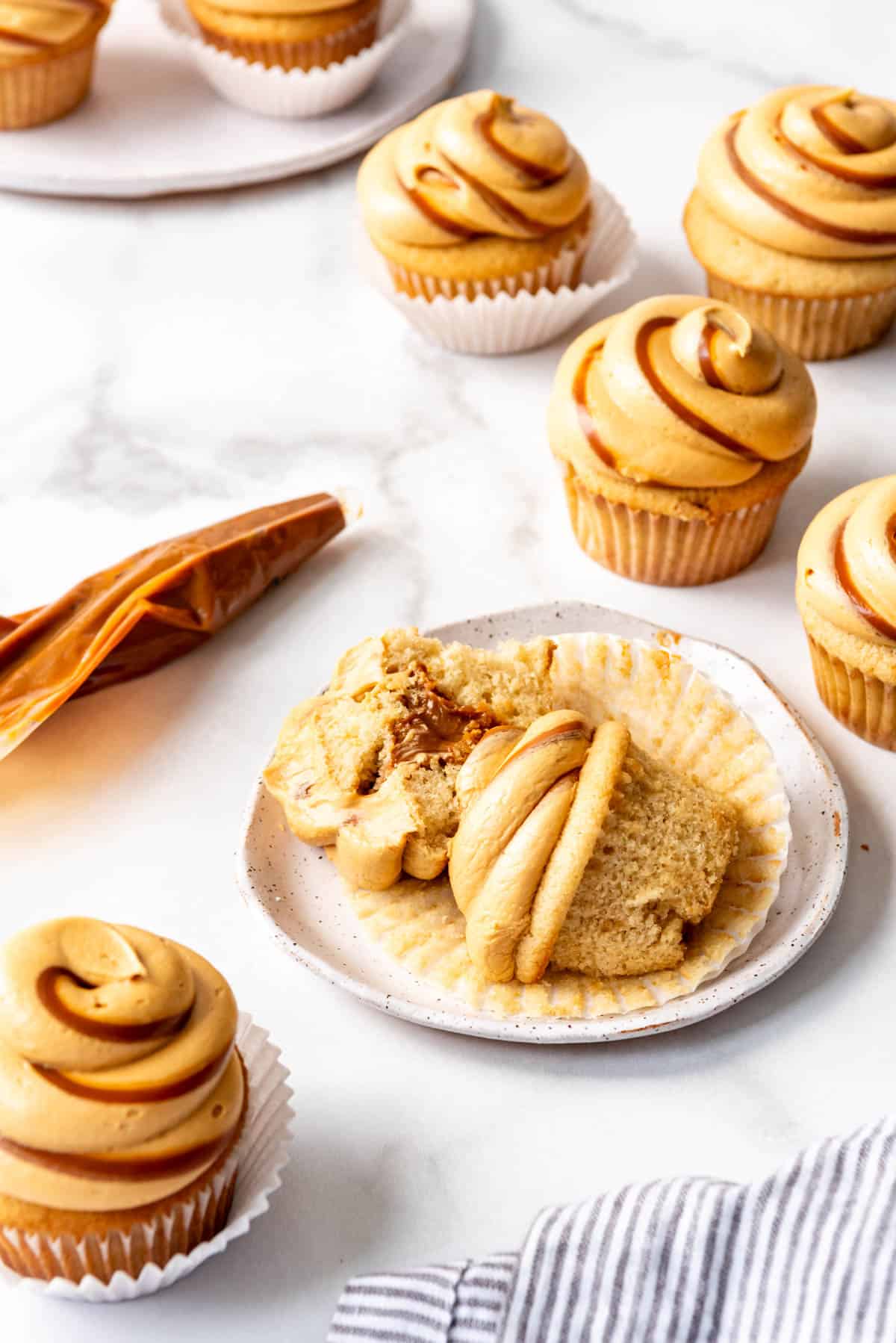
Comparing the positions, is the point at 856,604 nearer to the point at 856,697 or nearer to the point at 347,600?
the point at 856,697

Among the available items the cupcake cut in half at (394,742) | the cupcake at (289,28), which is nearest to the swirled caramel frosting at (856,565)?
the cupcake cut in half at (394,742)

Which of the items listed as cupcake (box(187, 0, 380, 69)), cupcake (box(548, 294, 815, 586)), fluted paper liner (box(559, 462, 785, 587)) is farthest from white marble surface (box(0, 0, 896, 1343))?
cupcake (box(187, 0, 380, 69))

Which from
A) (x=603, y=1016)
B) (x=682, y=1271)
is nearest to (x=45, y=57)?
(x=603, y=1016)

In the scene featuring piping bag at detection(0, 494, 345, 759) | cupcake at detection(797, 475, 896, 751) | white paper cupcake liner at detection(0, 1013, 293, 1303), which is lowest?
white paper cupcake liner at detection(0, 1013, 293, 1303)

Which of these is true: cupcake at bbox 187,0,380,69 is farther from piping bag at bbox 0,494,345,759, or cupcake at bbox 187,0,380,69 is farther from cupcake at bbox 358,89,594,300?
piping bag at bbox 0,494,345,759

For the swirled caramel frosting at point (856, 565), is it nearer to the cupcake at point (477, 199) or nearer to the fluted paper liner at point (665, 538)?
the fluted paper liner at point (665, 538)

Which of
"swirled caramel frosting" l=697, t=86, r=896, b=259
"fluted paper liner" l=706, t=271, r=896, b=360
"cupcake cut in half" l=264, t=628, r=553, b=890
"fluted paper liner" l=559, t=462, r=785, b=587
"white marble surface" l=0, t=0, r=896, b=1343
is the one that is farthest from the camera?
"fluted paper liner" l=706, t=271, r=896, b=360
